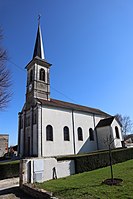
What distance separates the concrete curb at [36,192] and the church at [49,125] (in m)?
12.4

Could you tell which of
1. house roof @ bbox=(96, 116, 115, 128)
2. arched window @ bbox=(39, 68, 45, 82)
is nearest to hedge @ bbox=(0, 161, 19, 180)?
arched window @ bbox=(39, 68, 45, 82)

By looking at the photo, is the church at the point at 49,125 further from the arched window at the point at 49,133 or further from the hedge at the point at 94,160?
the hedge at the point at 94,160

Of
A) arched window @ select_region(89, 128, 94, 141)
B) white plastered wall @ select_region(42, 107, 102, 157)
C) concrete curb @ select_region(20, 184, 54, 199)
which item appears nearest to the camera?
concrete curb @ select_region(20, 184, 54, 199)

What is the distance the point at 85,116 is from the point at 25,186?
20994mm

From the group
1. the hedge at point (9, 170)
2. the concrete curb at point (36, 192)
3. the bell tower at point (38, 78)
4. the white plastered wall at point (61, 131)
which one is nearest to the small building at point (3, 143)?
the bell tower at point (38, 78)

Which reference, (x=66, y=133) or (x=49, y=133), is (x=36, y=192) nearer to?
(x=49, y=133)

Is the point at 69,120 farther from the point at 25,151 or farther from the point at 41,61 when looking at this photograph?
the point at 41,61

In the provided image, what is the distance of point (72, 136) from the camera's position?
24.9 meters

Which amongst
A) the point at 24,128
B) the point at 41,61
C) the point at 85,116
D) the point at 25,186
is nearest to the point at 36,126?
the point at 24,128

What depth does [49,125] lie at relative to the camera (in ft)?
74.2

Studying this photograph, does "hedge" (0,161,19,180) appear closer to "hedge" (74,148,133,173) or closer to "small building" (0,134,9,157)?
"hedge" (74,148,133,173)

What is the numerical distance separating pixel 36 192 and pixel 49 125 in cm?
1586

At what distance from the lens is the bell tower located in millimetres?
25548

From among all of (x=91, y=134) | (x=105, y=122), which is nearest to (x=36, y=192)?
(x=91, y=134)
